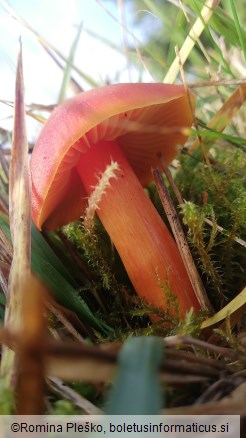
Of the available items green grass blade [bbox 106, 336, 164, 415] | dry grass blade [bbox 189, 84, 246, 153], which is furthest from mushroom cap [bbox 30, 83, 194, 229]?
green grass blade [bbox 106, 336, 164, 415]

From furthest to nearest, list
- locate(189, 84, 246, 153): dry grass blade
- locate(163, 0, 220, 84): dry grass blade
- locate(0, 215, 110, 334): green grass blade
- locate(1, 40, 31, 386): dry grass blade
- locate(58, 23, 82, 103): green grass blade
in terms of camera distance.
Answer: locate(58, 23, 82, 103): green grass blade, locate(189, 84, 246, 153): dry grass blade, locate(163, 0, 220, 84): dry grass blade, locate(0, 215, 110, 334): green grass blade, locate(1, 40, 31, 386): dry grass blade

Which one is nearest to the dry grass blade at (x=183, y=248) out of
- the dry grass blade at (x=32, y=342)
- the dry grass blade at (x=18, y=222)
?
the dry grass blade at (x=18, y=222)

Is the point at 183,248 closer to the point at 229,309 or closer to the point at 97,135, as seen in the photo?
the point at 229,309

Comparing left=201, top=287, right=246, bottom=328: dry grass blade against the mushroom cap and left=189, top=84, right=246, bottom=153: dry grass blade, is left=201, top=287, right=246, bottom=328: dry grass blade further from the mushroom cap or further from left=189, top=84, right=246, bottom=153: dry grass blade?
left=189, top=84, right=246, bottom=153: dry grass blade

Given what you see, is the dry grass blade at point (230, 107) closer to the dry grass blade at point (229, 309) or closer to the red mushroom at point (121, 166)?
the red mushroom at point (121, 166)

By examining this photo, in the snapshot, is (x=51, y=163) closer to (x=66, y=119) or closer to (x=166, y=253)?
(x=66, y=119)
